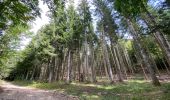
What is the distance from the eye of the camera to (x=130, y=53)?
52.2m

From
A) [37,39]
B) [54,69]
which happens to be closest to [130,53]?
[54,69]

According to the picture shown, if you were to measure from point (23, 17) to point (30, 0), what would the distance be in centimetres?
91

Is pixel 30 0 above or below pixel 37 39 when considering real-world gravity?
below

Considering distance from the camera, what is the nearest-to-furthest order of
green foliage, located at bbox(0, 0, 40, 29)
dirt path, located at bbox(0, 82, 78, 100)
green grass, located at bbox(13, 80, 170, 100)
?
green foliage, located at bbox(0, 0, 40, 29) < green grass, located at bbox(13, 80, 170, 100) < dirt path, located at bbox(0, 82, 78, 100)

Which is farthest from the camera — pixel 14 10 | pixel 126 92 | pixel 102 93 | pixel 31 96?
pixel 102 93

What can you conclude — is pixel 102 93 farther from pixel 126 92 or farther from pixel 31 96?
pixel 31 96

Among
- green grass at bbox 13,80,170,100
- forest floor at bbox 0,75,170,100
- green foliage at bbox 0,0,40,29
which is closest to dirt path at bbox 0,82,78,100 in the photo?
forest floor at bbox 0,75,170,100

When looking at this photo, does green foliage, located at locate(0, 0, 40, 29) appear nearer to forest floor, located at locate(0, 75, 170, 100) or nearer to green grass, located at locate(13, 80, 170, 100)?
forest floor, located at locate(0, 75, 170, 100)

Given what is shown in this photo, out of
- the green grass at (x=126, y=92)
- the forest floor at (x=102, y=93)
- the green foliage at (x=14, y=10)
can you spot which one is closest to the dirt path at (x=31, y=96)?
the forest floor at (x=102, y=93)

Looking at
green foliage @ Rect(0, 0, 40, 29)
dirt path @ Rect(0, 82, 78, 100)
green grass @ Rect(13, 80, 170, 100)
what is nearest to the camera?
green foliage @ Rect(0, 0, 40, 29)

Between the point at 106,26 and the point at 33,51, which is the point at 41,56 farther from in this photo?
the point at 106,26

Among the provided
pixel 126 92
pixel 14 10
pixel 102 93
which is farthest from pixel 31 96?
pixel 14 10

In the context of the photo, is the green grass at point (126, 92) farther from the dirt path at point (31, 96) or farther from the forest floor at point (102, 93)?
the dirt path at point (31, 96)

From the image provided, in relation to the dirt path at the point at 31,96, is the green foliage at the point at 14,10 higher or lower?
higher
